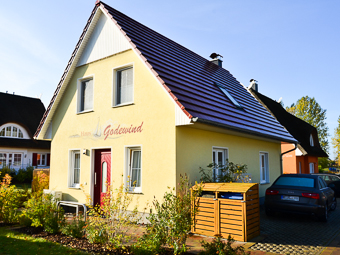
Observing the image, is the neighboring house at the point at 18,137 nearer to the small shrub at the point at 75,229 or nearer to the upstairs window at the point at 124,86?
the upstairs window at the point at 124,86

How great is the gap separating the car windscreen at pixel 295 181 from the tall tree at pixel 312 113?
43.6 m

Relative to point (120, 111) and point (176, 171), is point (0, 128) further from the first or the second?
point (176, 171)

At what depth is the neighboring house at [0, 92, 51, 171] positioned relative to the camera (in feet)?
97.0

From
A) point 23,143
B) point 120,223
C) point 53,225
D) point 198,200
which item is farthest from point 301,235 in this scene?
A: point 23,143

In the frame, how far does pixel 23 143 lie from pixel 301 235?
98.1 feet

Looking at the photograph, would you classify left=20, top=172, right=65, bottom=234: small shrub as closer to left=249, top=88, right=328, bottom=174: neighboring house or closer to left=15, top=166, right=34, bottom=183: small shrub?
left=249, top=88, right=328, bottom=174: neighboring house

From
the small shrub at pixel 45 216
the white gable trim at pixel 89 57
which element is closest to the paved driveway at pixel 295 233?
the white gable trim at pixel 89 57

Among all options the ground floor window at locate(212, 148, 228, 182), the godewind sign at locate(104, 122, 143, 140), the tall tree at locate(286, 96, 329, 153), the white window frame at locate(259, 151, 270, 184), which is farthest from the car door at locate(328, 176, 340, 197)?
the tall tree at locate(286, 96, 329, 153)

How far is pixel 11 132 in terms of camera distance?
30500 millimetres

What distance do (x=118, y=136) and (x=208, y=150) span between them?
323cm

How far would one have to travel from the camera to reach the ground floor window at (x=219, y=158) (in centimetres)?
1034

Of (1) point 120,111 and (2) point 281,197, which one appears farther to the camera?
(1) point 120,111

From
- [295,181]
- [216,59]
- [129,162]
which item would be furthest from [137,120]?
[216,59]

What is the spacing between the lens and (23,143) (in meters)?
30.4
